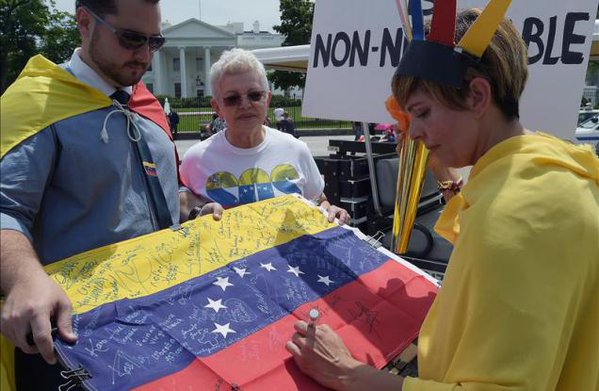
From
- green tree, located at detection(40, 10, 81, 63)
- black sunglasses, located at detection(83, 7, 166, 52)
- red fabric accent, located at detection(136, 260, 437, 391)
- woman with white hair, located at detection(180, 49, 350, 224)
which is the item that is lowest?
red fabric accent, located at detection(136, 260, 437, 391)

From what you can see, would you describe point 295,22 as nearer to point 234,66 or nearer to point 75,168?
point 234,66

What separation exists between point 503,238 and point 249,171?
1.87 meters

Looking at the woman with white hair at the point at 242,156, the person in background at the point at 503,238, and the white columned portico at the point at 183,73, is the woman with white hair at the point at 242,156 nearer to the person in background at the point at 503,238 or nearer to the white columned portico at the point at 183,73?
the person in background at the point at 503,238

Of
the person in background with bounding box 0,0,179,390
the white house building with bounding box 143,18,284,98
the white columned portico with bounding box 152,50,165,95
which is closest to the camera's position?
the person in background with bounding box 0,0,179,390

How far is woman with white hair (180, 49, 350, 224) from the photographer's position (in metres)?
2.80

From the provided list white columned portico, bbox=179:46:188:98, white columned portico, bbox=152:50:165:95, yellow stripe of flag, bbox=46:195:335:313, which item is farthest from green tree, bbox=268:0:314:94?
white columned portico, bbox=152:50:165:95

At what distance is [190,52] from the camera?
3278 inches

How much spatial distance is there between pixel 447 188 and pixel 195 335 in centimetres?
187

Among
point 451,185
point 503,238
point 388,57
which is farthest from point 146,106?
point 388,57

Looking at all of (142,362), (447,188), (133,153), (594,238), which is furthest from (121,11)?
(447,188)

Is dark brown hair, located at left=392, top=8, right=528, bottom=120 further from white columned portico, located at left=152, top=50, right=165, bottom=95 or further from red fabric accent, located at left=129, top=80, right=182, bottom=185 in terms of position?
white columned portico, located at left=152, top=50, right=165, bottom=95

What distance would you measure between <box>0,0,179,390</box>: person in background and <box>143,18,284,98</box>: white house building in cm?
7870

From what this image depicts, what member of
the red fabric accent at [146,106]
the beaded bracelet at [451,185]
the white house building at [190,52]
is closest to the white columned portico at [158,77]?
the white house building at [190,52]

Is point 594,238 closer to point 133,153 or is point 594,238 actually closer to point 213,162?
point 133,153
